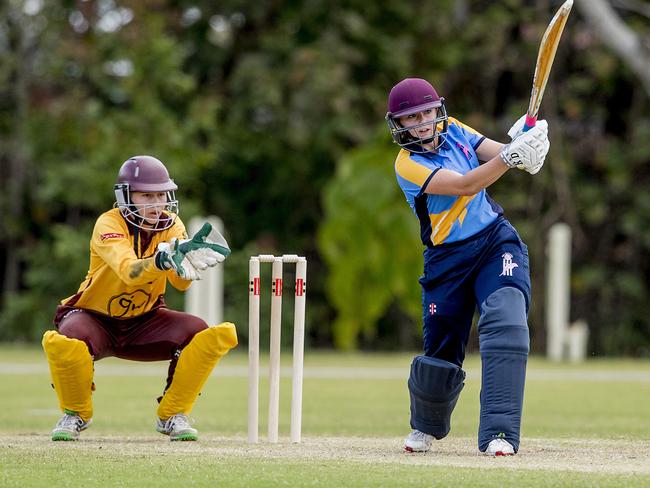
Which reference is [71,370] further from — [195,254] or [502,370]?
[502,370]

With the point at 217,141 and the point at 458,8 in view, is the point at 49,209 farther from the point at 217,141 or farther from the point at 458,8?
the point at 458,8

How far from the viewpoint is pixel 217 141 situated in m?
20.0

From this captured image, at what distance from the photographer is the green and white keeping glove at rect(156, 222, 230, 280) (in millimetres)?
5910

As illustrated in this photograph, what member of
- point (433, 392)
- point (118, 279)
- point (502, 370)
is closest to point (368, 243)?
point (118, 279)

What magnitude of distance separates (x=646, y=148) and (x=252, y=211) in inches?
243

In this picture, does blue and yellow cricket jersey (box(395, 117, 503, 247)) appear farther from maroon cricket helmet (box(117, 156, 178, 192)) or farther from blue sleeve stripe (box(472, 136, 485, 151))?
maroon cricket helmet (box(117, 156, 178, 192))

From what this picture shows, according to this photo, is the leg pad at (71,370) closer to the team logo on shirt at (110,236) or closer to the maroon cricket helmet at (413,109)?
the team logo on shirt at (110,236)

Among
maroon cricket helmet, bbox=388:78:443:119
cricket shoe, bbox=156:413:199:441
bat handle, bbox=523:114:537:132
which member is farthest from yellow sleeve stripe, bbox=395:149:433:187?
cricket shoe, bbox=156:413:199:441

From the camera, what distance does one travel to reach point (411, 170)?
19.7 feet

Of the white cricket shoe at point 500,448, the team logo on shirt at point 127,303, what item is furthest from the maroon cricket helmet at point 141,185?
the white cricket shoe at point 500,448

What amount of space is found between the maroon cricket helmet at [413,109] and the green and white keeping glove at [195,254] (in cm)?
96

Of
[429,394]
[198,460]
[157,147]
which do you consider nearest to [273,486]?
[198,460]

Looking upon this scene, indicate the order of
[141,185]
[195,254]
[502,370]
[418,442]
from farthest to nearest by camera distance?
[141,185] → [418,442] → [195,254] → [502,370]

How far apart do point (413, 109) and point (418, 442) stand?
155 centimetres
